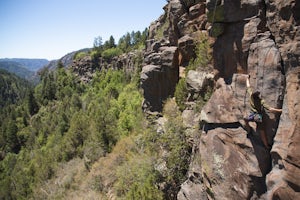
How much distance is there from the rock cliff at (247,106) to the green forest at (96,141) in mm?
3825

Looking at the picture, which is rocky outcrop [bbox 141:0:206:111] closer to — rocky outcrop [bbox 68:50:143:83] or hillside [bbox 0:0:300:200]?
hillside [bbox 0:0:300:200]

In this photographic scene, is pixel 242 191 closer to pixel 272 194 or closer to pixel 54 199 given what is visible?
pixel 272 194

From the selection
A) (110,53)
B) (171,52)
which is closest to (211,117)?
(171,52)

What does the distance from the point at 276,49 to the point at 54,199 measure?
31.8 metres

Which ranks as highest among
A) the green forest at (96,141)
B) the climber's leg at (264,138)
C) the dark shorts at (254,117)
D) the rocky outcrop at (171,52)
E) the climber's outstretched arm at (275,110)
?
the rocky outcrop at (171,52)

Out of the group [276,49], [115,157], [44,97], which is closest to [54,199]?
[115,157]

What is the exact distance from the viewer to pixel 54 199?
1304 inches

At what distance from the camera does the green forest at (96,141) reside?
60.9 ft

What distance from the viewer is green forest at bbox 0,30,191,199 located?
18562 millimetres

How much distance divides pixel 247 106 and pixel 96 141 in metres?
31.3

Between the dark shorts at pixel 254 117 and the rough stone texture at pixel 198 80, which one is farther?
the rough stone texture at pixel 198 80

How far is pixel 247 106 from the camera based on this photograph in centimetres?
1113

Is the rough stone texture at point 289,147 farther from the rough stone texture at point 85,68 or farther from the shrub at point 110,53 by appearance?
the rough stone texture at point 85,68

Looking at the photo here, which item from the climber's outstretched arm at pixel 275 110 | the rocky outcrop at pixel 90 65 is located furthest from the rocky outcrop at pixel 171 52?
the rocky outcrop at pixel 90 65
